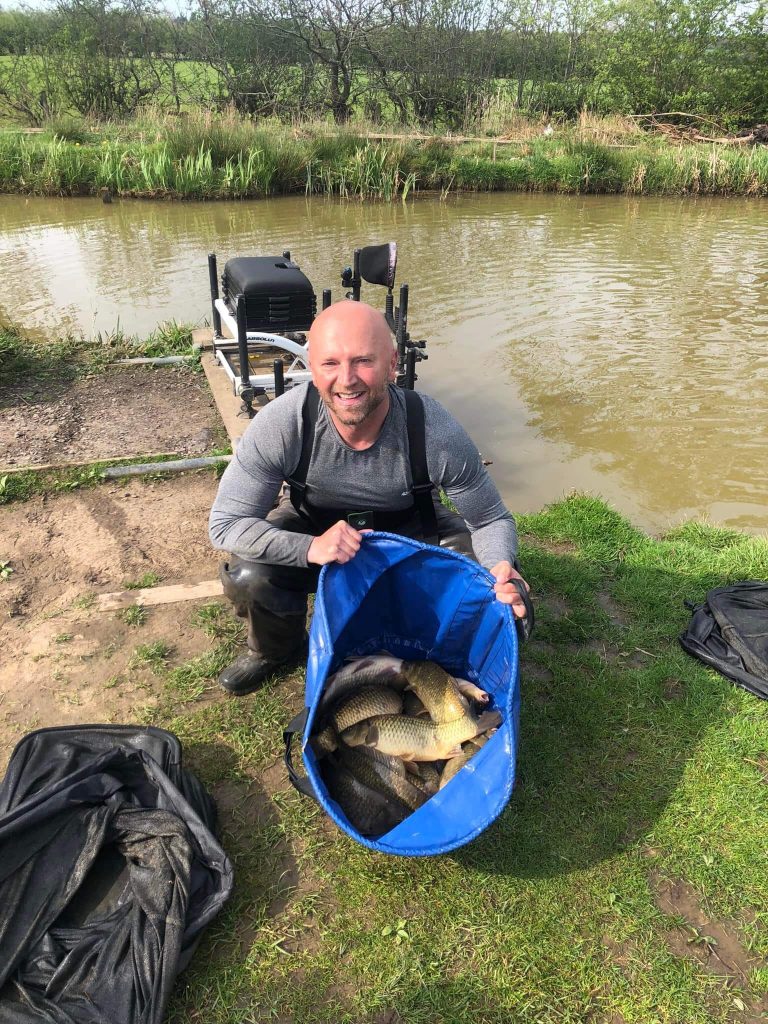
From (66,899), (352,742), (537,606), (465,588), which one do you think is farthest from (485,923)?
(537,606)

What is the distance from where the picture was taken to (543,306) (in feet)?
27.9

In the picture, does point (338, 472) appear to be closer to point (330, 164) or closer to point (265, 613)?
point (265, 613)

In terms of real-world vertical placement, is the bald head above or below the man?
above

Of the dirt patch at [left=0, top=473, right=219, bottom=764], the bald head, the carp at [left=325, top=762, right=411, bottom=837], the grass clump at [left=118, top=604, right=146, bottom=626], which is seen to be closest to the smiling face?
the bald head

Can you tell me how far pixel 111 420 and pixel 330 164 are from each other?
12.1m

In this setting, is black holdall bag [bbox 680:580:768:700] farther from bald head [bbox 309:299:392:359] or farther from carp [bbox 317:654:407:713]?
bald head [bbox 309:299:392:359]

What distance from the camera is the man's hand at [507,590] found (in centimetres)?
207

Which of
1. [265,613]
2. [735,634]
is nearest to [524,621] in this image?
[265,613]

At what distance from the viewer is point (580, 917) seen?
1948mm

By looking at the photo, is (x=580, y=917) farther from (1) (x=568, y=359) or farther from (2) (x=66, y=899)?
(1) (x=568, y=359)

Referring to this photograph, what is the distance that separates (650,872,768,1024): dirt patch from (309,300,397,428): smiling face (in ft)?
5.67

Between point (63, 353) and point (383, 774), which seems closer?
point (383, 774)

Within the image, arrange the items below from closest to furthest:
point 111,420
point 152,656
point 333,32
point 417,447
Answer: point 417,447, point 152,656, point 111,420, point 333,32

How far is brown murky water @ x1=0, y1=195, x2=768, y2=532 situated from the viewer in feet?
17.0
